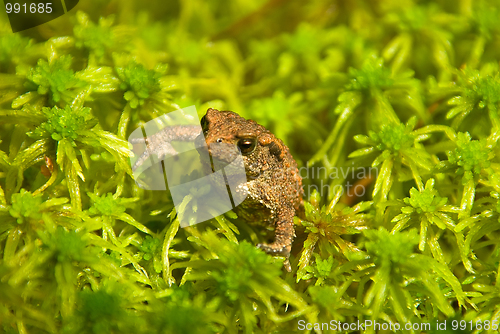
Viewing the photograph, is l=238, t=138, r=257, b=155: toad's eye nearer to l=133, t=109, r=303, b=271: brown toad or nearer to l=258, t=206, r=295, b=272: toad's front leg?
l=133, t=109, r=303, b=271: brown toad

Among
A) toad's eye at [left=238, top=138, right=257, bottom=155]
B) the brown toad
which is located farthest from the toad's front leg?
toad's eye at [left=238, top=138, right=257, bottom=155]

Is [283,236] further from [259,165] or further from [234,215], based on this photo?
[259,165]

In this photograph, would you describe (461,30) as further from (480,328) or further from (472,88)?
(480,328)

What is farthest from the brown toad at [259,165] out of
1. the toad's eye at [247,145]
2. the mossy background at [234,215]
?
the mossy background at [234,215]

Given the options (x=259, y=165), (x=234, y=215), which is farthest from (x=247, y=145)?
(x=234, y=215)

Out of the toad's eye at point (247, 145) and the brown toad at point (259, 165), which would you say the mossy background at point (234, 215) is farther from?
the toad's eye at point (247, 145)

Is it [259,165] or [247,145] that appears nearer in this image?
[247,145]

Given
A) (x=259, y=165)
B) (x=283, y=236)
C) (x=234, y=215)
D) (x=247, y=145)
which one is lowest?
(x=283, y=236)
